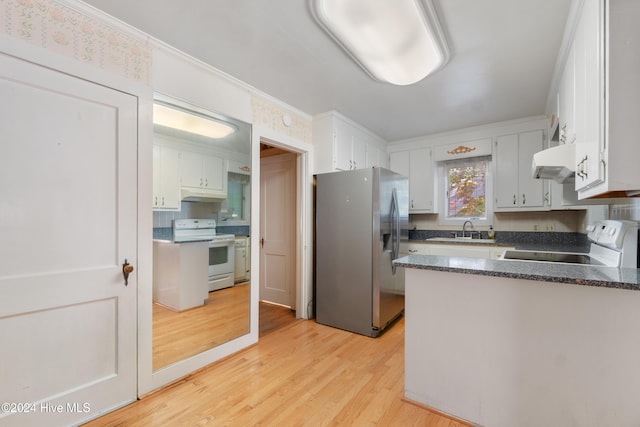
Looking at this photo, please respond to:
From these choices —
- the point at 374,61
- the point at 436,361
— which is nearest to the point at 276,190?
the point at 374,61

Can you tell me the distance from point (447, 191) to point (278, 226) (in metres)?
2.63

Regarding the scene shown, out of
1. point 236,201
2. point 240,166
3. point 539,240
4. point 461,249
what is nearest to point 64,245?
point 236,201

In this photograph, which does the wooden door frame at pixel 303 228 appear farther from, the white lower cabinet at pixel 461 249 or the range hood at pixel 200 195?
the white lower cabinet at pixel 461 249

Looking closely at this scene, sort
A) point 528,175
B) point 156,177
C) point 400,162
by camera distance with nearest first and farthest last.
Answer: point 156,177 < point 528,175 < point 400,162

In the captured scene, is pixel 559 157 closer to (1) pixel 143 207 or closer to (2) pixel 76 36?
(1) pixel 143 207

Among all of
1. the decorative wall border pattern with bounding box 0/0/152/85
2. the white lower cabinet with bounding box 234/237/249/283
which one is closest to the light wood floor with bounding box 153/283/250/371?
the white lower cabinet with bounding box 234/237/249/283

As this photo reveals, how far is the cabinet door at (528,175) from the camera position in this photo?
3.37 m

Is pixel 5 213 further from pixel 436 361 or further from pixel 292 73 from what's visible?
pixel 436 361

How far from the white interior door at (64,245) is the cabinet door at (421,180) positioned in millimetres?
3632

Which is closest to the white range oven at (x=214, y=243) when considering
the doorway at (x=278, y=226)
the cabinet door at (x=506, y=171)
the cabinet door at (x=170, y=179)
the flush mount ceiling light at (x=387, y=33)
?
the cabinet door at (x=170, y=179)

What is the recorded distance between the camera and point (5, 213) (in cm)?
137

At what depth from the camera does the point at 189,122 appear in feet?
7.02

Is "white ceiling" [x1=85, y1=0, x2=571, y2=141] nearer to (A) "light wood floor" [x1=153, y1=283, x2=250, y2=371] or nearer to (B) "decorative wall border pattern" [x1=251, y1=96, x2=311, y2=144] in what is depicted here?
(B) "decorative wall border pattern" [x1=251, y1=96, x2=311, y2=144]

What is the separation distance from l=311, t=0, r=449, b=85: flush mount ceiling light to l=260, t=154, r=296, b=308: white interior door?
1745 millimetres
